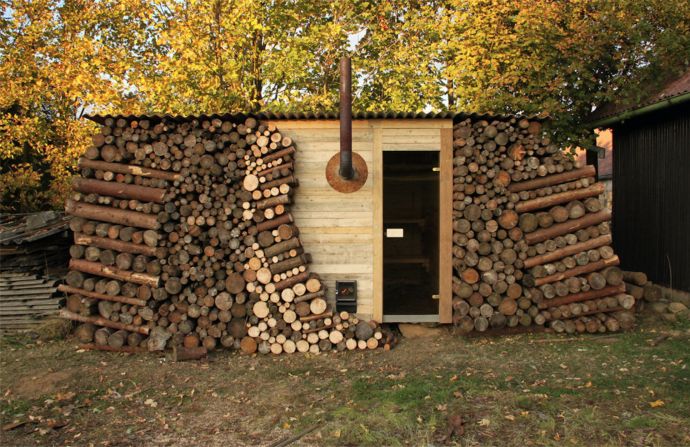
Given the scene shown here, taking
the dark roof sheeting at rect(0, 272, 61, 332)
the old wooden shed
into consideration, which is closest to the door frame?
the old wooden shed

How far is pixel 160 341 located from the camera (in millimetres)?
7113

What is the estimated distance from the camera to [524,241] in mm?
7508

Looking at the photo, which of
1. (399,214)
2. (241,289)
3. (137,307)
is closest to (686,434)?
(399,214)

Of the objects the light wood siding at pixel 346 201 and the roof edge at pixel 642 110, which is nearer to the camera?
the light wood siding at pixel 346 201

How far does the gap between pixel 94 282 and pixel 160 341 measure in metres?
1.37

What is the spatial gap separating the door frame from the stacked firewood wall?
10 centimetres

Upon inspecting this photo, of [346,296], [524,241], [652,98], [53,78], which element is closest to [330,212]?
[346,296]

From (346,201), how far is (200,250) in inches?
87.8

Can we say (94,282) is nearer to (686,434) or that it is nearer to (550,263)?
(550,263)

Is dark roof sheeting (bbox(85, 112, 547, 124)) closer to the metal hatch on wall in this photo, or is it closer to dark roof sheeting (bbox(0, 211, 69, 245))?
the metal hatch on wall

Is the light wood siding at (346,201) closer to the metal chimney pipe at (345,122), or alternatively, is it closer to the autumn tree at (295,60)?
the metal chimney pipe at (345,122)

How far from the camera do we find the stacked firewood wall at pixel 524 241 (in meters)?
7.44

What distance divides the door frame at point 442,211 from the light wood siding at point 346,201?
0.01m

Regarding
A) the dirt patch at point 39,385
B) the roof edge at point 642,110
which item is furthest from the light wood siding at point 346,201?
the roof edge at point 642,110
